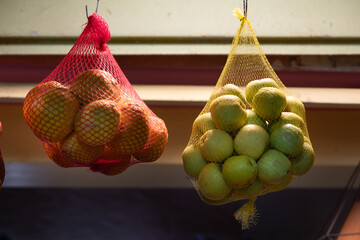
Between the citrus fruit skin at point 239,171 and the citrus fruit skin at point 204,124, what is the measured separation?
0.67 feet

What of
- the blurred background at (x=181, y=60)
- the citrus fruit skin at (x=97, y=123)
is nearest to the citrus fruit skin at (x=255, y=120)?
the citrus fruit skin at (x=97, y=123)

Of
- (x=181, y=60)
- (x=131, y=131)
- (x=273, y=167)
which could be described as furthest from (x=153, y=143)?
(x=181, y=60)

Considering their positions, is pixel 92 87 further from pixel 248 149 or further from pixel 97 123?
pixel 248 149

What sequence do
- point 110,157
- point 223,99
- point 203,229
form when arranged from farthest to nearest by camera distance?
point 203,229 → point 110,157 → point 223,99

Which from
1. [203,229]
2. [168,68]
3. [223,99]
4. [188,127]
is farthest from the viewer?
[203,229]

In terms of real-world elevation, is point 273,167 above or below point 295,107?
below

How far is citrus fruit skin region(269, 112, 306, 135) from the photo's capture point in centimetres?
170

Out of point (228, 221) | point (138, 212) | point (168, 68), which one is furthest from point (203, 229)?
point (168, 68)

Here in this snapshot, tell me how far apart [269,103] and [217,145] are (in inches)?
10.4

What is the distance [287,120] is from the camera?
170cm

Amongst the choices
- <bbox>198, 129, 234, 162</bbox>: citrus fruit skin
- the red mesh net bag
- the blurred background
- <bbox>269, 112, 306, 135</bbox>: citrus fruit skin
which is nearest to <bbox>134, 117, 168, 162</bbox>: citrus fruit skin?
the red mesh net bag

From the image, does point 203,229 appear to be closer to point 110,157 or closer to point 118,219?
point 118,219

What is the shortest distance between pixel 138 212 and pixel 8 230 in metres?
1.09

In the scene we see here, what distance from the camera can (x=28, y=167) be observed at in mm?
3199
